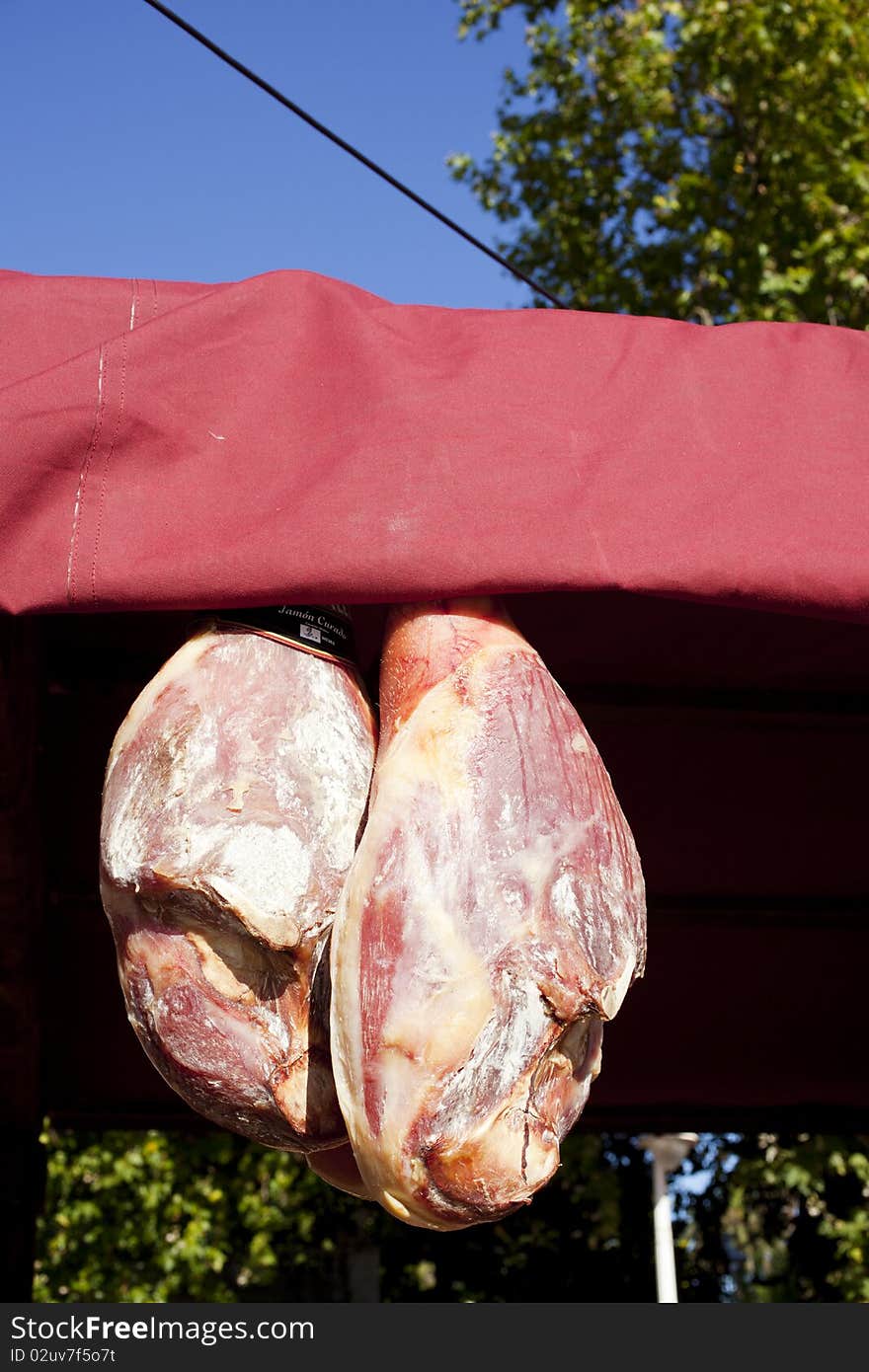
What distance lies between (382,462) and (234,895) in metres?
0.47

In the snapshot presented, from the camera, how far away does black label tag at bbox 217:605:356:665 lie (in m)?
1.37

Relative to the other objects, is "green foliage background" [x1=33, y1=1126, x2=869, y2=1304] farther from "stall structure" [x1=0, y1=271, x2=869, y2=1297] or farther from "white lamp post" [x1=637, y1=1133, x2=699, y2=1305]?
"stall structure" [x1=0, y1=271, x2=869, y2=1297]

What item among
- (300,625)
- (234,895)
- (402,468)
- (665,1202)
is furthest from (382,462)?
(665,1202)

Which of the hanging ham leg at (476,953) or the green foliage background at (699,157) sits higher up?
the green foliage background at (699,157)

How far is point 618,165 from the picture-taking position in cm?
973

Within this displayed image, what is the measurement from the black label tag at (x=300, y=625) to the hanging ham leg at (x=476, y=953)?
162 millimetres

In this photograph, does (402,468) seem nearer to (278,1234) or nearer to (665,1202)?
(665,1202)

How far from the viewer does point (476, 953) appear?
3.72 feet

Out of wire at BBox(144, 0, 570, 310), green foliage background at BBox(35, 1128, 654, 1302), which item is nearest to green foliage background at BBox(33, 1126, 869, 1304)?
green foliage background at BBox(35, 1128, 654, 1302)

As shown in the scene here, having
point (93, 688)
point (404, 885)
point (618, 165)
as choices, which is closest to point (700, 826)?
point (93, 688)

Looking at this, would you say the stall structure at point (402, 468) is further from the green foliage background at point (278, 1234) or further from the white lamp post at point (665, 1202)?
the green foliage background at point (278, 1234)

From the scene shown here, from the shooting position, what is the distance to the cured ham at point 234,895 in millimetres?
1206

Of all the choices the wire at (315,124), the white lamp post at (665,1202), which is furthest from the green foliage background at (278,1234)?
the wire at (315,124)

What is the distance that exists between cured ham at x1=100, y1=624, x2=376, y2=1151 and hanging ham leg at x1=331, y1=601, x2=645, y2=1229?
6 cm
